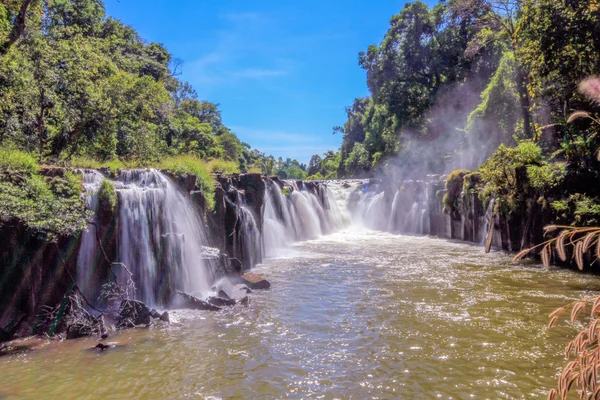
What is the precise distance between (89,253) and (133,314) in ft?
6.73

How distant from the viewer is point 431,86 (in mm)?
36000

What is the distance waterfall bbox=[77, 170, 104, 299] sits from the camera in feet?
30.6

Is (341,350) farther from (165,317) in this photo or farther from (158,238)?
(158,238)

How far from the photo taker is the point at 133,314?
891cm

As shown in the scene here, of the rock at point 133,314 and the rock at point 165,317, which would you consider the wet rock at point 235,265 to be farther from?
the rock at point 133,314

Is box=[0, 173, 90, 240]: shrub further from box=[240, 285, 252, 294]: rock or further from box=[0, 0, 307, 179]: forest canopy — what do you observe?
box=[240, 285, 252, 294]: rock

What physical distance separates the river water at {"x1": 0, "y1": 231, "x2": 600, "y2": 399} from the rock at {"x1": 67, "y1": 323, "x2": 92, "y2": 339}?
24cm

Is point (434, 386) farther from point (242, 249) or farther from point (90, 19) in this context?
point (90, 19)

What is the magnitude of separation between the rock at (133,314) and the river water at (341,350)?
43 cm

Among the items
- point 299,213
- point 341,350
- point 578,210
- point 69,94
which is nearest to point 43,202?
point 341,350

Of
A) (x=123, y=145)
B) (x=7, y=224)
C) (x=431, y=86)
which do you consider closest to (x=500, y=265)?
(x=7, y=224)


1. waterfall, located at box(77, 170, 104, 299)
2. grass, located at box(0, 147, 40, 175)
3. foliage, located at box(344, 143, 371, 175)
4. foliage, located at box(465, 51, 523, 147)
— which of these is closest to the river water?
waterfall, located at box(77, 170, 104, 299)

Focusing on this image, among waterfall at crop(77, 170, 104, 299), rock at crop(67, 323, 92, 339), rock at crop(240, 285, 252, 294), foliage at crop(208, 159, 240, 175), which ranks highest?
foliage at crop(208, 159, 240, 175)

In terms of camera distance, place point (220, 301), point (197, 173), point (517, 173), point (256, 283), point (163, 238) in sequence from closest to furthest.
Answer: point (220, 301), point (163, 238), point (256, 283), point (197, 173), point (517, 173)
